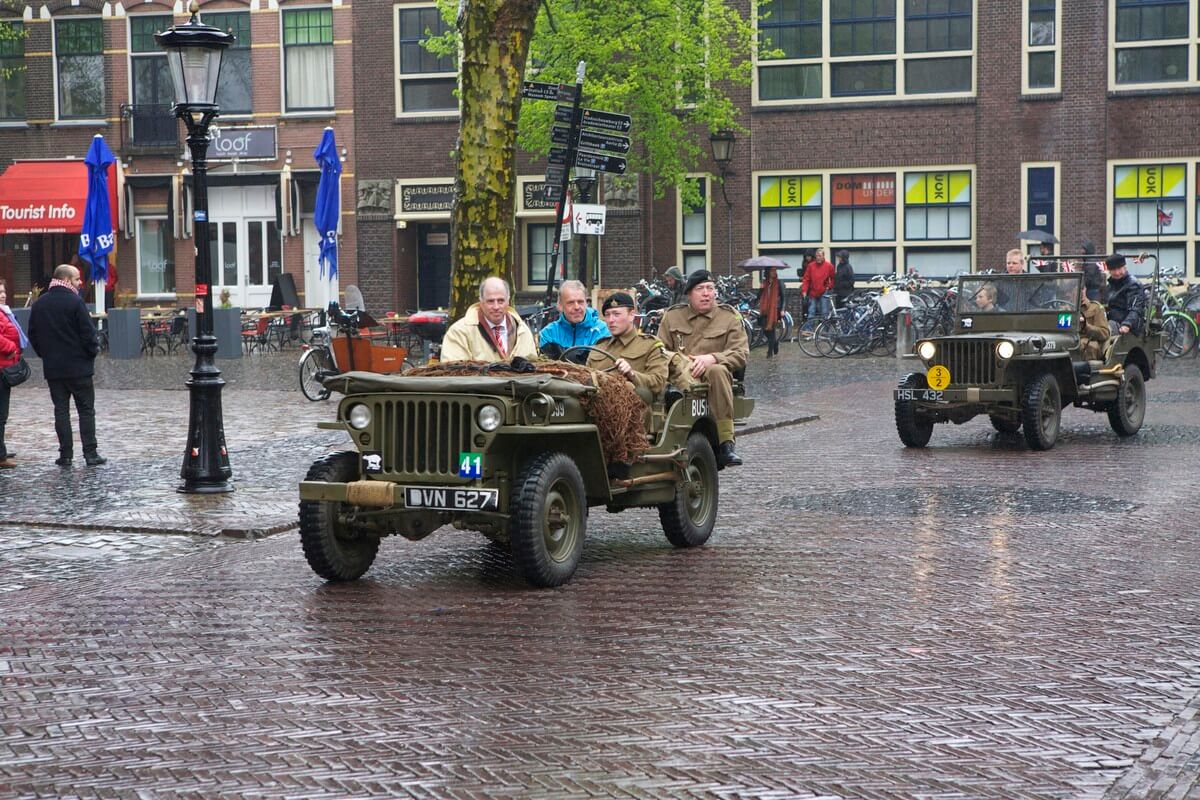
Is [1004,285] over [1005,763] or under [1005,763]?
over

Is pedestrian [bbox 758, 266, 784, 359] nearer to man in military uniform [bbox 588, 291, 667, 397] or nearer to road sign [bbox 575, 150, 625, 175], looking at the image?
road sign [bbox 575, 150, 625, 175]

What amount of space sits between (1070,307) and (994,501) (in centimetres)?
480

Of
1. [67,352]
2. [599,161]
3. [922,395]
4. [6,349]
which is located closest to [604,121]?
[599,161]

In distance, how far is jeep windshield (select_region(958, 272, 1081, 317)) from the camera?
15109 millimetres

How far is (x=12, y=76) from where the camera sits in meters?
36.3

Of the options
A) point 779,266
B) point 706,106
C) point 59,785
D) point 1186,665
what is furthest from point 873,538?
point 706,106

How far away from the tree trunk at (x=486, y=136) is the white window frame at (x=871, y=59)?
1732 centimetres

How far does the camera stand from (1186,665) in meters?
6.13

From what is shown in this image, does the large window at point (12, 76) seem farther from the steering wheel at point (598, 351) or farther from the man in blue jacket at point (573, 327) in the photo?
the steering wheel at point (598, 351)

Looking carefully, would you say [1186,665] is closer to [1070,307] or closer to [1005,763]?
[1005,763]

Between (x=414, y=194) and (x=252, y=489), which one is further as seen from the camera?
(x=414, y=194)

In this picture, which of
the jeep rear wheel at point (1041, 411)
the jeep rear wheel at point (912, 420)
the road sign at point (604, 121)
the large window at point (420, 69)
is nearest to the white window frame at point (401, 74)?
the large window at point (420, 69)

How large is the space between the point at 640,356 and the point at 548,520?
1.65 metres

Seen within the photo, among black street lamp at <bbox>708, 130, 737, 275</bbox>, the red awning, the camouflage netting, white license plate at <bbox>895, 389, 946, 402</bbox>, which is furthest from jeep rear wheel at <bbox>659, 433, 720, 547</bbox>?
the red awning
